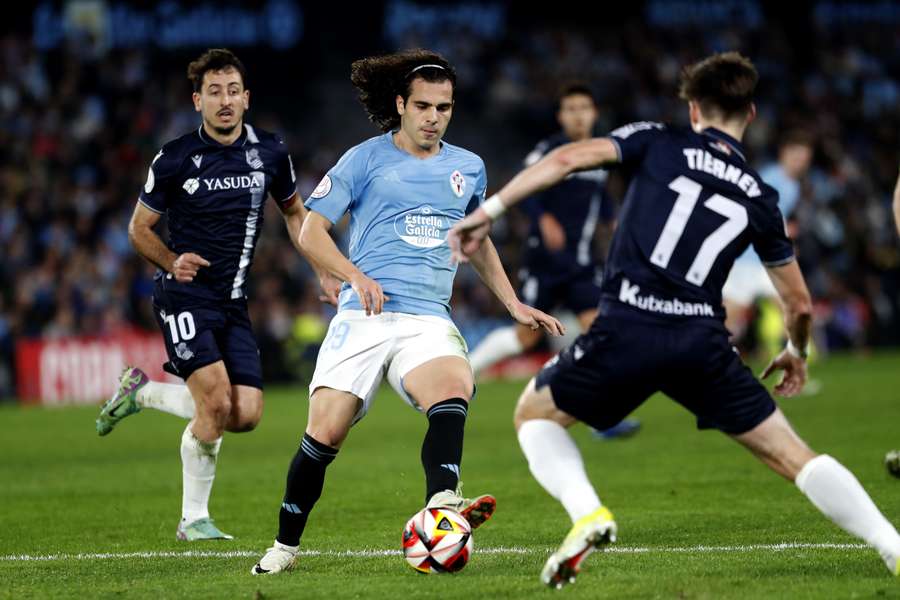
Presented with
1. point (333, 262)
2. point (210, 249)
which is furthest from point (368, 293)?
point (210, 249)

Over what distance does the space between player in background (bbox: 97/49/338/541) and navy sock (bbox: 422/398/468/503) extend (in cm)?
197

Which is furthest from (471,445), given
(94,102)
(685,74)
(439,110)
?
(94,102)

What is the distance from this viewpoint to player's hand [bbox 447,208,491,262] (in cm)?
556

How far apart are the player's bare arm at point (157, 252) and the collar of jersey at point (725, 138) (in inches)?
134

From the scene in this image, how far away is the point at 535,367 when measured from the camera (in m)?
24.8

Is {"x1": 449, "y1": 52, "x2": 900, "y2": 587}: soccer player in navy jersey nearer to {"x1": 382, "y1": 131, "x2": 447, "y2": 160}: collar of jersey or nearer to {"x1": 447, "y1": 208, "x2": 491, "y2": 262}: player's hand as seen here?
{"x1": 447, "y1": 208, "x2": 491, "y2": 262}: player's hand

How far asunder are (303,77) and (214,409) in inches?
928

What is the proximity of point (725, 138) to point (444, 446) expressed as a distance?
193 centimetres

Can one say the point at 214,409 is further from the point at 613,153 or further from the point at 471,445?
the point at 471,445

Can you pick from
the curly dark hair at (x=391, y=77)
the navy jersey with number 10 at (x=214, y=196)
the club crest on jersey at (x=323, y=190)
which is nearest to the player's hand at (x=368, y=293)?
the club crest on jersey at (x=323, y=190)

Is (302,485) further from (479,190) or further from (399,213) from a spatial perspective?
(479,190)

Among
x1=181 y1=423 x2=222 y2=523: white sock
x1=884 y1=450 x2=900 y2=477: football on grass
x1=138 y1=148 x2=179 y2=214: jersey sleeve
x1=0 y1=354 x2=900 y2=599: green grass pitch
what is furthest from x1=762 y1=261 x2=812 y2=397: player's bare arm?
x1=138 y1=148 x2=179 y2=214: jersey sleeve

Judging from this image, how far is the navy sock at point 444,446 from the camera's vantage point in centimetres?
647

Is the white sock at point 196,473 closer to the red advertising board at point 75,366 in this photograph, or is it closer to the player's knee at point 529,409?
the player's knee at point 529,409
